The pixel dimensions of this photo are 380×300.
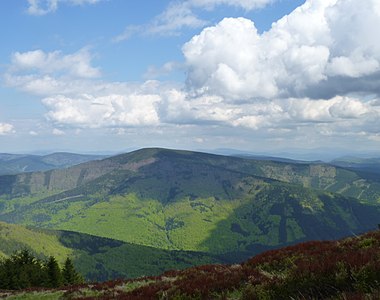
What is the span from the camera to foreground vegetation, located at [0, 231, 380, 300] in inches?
383

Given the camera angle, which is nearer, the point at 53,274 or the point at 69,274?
the point at 53,274

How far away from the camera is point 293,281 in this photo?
11.0 metres

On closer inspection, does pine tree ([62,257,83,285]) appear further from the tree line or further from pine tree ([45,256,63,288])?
pine tree ([45,256,63,288])

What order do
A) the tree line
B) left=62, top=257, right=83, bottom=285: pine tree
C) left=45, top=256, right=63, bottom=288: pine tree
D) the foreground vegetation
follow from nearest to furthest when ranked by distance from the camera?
the foreground vegetation, the tree line, left=45, top=256, right=63, bottom=288: pine tree, left=62, top=257, right=83, bottom=285: pine tree

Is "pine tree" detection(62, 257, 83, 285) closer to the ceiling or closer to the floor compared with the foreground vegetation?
closer to the floor

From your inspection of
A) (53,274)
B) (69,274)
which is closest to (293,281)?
(53,274)

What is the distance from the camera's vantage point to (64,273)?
73.1 m

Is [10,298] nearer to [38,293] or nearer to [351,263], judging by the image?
[38,293]

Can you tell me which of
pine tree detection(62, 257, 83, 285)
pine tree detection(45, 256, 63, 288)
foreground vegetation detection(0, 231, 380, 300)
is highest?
foreground vegetation detection(0, 231, 380, 300)

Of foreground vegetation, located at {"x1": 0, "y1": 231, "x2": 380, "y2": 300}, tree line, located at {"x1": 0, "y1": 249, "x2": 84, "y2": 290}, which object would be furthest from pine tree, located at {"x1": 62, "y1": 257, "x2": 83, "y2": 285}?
foreground vegetation, located at {"x1": 0, "y1": 231, "x2": 380, "y2": 300}

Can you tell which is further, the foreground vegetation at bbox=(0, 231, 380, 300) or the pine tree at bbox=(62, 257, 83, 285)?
the pine tree at bbox=(62, 257, 83, 285)

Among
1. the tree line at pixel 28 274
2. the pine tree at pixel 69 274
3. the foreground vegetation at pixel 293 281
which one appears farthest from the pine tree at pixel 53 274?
the foreground vegetation at pixel 293 281

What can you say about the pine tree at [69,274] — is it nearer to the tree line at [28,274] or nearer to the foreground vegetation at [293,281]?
the tree line at [28,274]

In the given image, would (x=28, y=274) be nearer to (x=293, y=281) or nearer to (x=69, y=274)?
(x=69, y=274)
